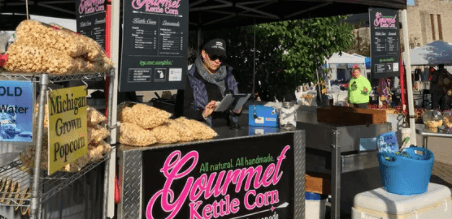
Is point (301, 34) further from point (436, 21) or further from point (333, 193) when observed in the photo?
point (436, 21)

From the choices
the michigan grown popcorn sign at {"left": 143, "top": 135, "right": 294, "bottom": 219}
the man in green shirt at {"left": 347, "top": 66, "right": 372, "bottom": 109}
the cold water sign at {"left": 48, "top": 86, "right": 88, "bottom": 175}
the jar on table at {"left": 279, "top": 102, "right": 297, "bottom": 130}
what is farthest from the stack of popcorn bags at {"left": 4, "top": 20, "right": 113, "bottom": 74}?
the man in green shirt at {"left": 347, "top": 66, "right": 372, "bottom": 109}

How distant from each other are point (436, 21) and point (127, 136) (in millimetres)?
56293

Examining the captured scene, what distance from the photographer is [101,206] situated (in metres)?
3.69

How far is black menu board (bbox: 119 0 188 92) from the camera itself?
150 inches

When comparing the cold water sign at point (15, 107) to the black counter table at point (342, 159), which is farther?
the black counter table at point (342, 159)

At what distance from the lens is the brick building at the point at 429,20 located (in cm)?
5028

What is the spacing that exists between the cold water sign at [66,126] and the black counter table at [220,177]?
75 centimetres

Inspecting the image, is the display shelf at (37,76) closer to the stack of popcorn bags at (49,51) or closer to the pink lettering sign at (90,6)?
the stack of popcorn bags at (49,51)

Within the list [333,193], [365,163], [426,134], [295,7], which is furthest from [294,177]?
[295,7]

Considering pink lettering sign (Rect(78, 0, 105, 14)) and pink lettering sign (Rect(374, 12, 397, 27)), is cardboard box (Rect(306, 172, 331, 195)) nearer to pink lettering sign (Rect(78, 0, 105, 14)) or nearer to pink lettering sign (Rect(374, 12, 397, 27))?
pink lettering sign (Rect(374, 12, 397, 27))

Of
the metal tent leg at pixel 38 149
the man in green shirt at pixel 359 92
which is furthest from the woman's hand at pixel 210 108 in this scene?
the man in green shirt at pixel 359 92

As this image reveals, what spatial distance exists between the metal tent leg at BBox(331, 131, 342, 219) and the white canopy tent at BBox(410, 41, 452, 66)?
537 inches

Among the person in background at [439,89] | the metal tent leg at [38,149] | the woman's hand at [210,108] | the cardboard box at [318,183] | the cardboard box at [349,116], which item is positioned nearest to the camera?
the metal tent leg at [38,149]

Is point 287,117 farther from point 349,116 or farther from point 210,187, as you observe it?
point 349,116
